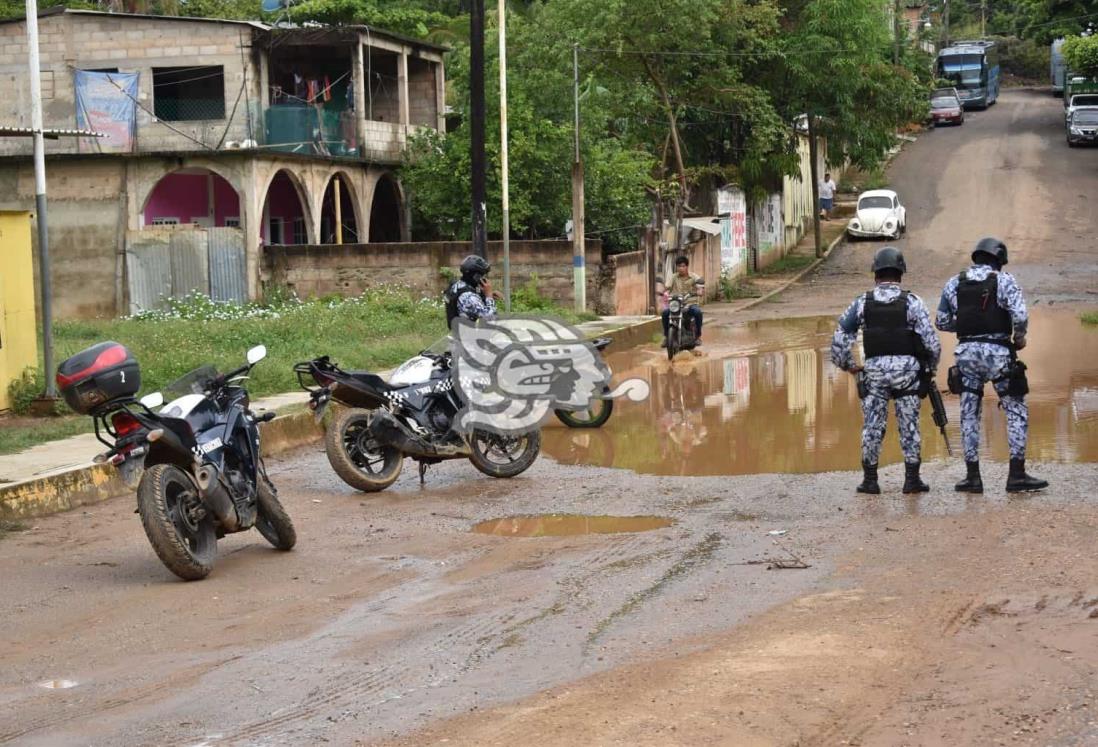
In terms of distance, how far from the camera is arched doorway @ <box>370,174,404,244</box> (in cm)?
Answer: 3762

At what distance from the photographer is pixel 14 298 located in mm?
13953

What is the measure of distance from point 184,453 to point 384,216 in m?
30.9

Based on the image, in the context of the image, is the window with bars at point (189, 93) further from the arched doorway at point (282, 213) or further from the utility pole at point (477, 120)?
the utility pole at point (477, 120)

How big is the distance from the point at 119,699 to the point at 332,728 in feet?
3.54

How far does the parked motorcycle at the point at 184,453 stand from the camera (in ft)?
24.7

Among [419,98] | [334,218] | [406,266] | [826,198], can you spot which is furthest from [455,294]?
[826,198]

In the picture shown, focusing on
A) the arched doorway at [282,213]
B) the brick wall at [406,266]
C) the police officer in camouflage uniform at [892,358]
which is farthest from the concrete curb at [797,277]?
the police officer in camouflage uniform at [892,358]

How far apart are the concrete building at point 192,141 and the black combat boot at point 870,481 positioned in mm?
19855

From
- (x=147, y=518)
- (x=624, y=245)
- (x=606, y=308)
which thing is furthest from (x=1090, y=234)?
(x=147, y=518)

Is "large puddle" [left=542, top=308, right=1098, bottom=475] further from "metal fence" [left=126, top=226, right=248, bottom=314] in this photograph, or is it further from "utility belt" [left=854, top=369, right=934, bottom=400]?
"metal fence" [left=126, top=226, right=248, bottom=314]

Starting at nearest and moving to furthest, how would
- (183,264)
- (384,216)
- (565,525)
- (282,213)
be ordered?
(565,525) < (183,264) < (282,213) < (384,216)

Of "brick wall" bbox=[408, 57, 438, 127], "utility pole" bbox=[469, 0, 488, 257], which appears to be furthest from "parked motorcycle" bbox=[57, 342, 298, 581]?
"brick wall" bbox=[408, 57, 438, 127]

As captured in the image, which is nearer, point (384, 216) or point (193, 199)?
point (193, 199)

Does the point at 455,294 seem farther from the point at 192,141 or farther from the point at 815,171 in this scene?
the point at 815,171
